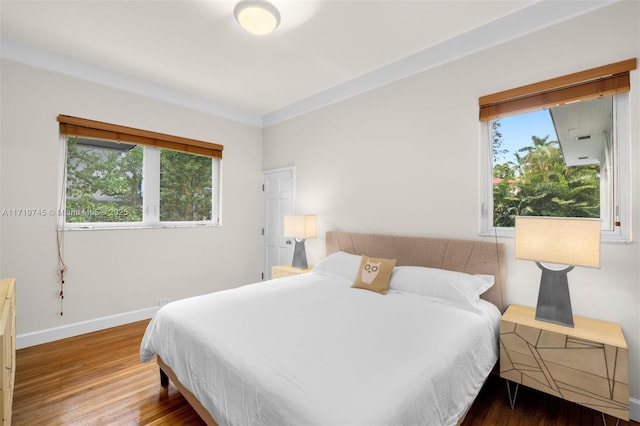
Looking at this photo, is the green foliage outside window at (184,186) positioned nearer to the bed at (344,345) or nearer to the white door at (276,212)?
the white door at (276,212)

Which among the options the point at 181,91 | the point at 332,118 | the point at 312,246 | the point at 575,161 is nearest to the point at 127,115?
the point at 181,91

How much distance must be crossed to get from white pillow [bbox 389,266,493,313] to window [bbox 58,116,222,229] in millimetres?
2828

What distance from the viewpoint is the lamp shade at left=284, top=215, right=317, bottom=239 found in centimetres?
342

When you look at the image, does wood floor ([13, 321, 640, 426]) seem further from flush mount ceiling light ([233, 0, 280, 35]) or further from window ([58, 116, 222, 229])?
flush mount ceiling light ([233, 0, 280, 35])

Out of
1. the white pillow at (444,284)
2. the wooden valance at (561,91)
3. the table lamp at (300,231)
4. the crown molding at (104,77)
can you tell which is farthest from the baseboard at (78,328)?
the wooden valance at (561,91)

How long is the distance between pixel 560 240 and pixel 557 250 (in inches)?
2.5

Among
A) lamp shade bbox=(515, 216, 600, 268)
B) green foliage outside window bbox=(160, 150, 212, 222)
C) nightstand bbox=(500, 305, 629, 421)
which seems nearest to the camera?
nightstand bbox=(500, 305, 629, 421)

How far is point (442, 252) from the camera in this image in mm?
2457

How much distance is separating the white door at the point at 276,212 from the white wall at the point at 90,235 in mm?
430

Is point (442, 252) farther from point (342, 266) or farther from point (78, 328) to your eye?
point (78, 328)

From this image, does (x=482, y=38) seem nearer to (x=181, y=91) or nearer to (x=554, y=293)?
(x=554, y=293)

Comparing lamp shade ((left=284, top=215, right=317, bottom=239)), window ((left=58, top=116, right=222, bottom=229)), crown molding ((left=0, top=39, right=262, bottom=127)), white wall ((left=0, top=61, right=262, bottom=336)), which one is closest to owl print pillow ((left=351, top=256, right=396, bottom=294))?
lamp shade ((left=284, top=215, right=317, bottom=239))

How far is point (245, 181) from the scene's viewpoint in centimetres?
430

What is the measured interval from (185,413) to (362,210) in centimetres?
232
